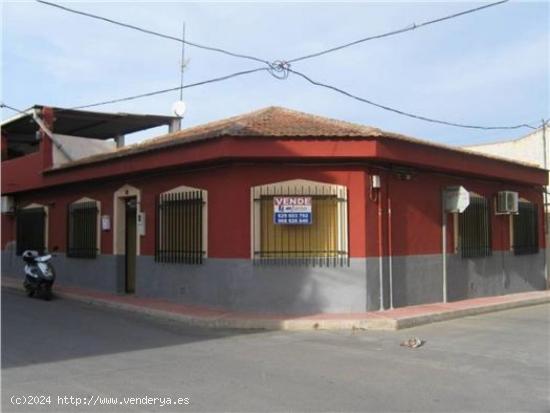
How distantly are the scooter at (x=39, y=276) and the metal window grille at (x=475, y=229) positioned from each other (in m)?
9.97

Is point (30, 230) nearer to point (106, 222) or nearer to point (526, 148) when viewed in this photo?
point (106, 222)

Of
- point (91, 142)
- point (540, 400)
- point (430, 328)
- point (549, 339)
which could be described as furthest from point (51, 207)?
point (540, 400)

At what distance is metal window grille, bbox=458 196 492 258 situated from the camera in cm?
1527

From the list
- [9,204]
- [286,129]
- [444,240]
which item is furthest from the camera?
[9,204]

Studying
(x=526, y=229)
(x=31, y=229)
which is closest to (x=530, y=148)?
(x=526, y=229)

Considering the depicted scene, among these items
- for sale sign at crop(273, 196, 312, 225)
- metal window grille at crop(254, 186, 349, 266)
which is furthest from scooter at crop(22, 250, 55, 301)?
for sale sign at crop(273, 196, 312, 225)

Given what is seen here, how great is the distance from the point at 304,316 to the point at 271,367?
431 centimetres

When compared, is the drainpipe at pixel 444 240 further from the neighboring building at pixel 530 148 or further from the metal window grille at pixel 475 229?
the neighboring building at pixel 530 148

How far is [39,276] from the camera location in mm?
15406

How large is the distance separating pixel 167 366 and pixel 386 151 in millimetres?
6672

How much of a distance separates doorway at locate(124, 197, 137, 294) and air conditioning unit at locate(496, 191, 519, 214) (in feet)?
30.8

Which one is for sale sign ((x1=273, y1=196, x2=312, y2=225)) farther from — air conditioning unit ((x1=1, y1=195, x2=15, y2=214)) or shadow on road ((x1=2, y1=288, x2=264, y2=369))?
air conditioning unit ((x1=1, y1=195, x2=15, y2=214))

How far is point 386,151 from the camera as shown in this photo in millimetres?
12547

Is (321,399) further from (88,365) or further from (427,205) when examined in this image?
(427,205)
